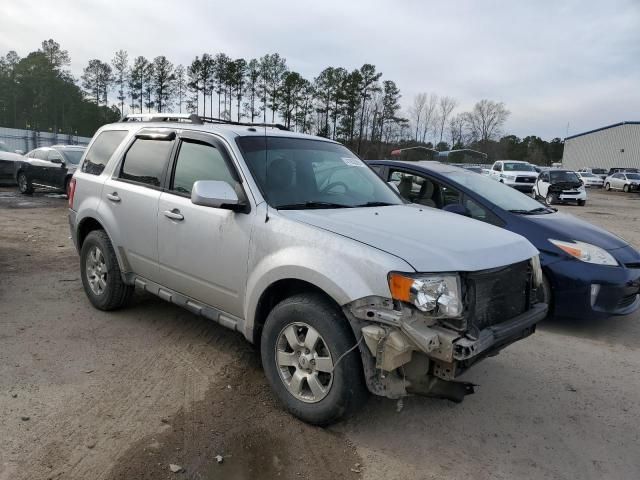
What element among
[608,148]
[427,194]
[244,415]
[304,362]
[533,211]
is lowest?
[244,415]

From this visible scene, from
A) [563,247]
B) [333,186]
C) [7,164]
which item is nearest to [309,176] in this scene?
[333,186]

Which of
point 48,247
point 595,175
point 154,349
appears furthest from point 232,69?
point 154,349

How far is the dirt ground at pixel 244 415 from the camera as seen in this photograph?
2791mm

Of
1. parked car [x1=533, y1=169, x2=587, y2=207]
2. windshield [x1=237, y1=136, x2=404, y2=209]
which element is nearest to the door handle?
windshield [x1=237, y1=136, x2=404, y2=209]

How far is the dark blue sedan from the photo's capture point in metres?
4.83

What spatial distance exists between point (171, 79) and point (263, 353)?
69827 millimetres

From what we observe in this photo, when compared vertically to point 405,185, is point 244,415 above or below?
below

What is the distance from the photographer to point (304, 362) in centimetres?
312

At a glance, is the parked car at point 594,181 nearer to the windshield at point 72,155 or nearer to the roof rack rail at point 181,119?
the windshield at point 72,155

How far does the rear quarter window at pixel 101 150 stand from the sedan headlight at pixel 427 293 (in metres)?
3.54

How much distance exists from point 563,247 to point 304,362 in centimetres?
328

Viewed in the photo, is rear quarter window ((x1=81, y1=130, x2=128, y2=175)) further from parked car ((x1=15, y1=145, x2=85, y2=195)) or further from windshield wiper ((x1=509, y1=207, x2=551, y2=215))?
parked car ((x1=15, y1=145, x2=85, y2=195))

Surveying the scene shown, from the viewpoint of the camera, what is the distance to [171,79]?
2616 inches

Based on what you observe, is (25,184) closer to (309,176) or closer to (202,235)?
(202,235)
